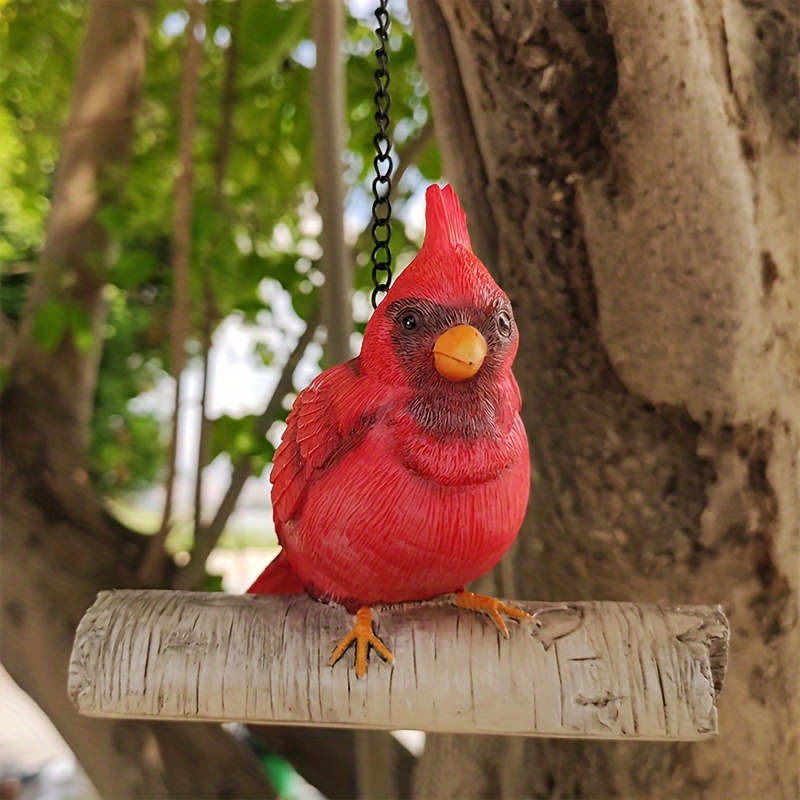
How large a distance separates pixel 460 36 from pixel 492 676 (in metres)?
0.72

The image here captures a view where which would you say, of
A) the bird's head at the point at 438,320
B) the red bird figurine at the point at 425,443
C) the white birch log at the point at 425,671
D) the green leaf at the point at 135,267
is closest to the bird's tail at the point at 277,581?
the white birch log at the point at 425,671

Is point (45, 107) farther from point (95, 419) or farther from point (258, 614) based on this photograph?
point (258, 614)

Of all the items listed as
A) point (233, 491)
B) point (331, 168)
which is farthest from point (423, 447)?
point (233, 491)

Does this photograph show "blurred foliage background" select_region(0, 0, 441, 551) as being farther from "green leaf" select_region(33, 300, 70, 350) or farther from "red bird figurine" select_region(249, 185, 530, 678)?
"red bird figurine" select_region(249, 185, 530, 678)

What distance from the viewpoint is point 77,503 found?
1592mm

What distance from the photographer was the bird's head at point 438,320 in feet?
2.14

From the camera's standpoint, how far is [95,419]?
2.23 meters

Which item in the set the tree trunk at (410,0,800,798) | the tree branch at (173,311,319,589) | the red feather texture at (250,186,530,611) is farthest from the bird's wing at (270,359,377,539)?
the tree branch at (173,311,319,589)

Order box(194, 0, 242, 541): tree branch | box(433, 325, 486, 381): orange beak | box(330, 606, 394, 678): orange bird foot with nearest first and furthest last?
box(433, 325, 486, 381): orange beak < box(330, 606, 394, 678): orange bird foot < box(194, 0, 242, 541): tree branch

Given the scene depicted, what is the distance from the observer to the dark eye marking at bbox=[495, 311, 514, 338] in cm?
67

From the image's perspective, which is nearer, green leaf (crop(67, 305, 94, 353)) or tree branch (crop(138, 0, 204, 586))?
tree branch (crop(138, 0, 204, 586))

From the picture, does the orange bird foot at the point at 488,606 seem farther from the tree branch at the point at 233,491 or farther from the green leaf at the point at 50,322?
the green leaf at the point at 50,322

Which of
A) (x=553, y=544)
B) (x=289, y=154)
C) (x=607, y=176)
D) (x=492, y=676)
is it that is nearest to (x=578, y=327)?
(x=607, y=176)

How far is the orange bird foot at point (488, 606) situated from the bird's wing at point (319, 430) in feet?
0.66
